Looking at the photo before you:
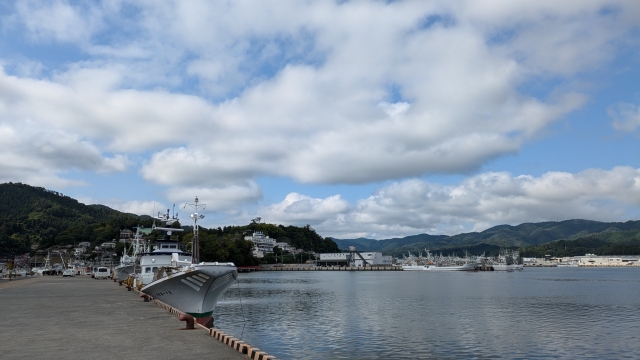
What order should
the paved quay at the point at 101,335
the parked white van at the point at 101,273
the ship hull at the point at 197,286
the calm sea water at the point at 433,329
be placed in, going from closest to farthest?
the paved quay at the point at 101,335 < the calm sea water at the point at 433,329 < the ship hull at the point at 197,286 < the parked white van at the point at 101,273

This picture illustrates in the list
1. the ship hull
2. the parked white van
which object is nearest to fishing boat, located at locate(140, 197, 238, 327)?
the ship hull

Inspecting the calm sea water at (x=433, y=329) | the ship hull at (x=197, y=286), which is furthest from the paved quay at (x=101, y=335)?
the calm sea water at (x=433, y=329)

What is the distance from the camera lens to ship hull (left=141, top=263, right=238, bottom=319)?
2845 cm

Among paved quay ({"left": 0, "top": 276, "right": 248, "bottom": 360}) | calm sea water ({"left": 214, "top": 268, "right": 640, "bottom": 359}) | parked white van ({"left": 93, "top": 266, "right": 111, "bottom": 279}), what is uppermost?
paved quay ({"left": 0, "top": 276, "right": 248, "bottom": 360})

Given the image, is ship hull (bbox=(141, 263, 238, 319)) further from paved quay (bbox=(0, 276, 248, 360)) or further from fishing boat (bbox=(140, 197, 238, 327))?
paved quay (bbox=(0, 276, 248, 360))

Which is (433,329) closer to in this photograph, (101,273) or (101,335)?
(101,335)

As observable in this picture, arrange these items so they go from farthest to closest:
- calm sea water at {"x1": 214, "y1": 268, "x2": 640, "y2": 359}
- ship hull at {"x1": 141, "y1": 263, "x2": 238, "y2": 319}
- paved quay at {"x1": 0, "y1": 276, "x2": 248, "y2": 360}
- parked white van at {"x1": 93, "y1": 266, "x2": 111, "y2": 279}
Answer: parked white van at {"x1": 93, "y1": 266, "x2": 111, "y2": 279}, ship hull at {"x1": 141, "y1": 263, "x2": 238, "y2": 319}, calm sea water at {"x1": 214, "y1": 268, "x2": 640, "y2": 359}, paved quay at {"x1": 0, "y1": 276, "x2": 248, "y2": 360}

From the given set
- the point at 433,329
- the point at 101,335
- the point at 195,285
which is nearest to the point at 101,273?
the point at 195,285

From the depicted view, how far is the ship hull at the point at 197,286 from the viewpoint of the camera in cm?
2845

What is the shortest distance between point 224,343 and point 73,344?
5.24m

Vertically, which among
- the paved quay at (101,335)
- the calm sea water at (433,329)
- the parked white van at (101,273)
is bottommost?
the calm sea water at (433,329)

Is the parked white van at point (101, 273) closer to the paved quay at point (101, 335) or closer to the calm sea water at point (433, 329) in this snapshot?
the calm sea water at point (433, 329)

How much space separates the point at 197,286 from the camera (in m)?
29.6

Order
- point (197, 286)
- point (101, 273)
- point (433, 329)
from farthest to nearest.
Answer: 1. point (101, 273)
2. point (433, 329)
3. point (197, 286)
